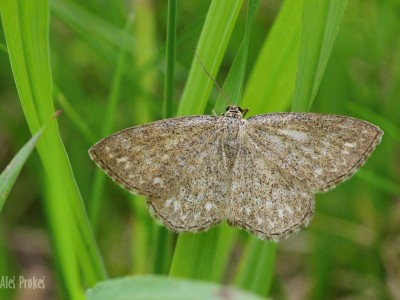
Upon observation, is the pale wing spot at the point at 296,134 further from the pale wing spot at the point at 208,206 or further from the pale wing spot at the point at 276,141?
the pale wing spot at the point at 208,206

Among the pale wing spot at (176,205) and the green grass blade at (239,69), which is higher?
the green grass blade at (239,69)

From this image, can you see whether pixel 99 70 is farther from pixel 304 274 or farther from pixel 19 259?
pixel 304 274

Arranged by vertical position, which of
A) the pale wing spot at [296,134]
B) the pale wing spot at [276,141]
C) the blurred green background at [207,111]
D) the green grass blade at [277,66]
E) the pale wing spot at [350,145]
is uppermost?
the green grass blade at [277,66]

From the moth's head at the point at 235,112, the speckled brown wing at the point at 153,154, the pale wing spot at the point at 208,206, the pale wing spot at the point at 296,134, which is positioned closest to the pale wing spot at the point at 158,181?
the speckled brown wing at the point at 153,154

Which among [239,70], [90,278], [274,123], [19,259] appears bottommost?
[19,259]

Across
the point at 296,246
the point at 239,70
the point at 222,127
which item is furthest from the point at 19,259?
the point at 239,70

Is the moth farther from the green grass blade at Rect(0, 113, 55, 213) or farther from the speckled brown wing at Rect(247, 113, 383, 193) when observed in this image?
the green grass blade at Rect(0, 113, 55, 213)
